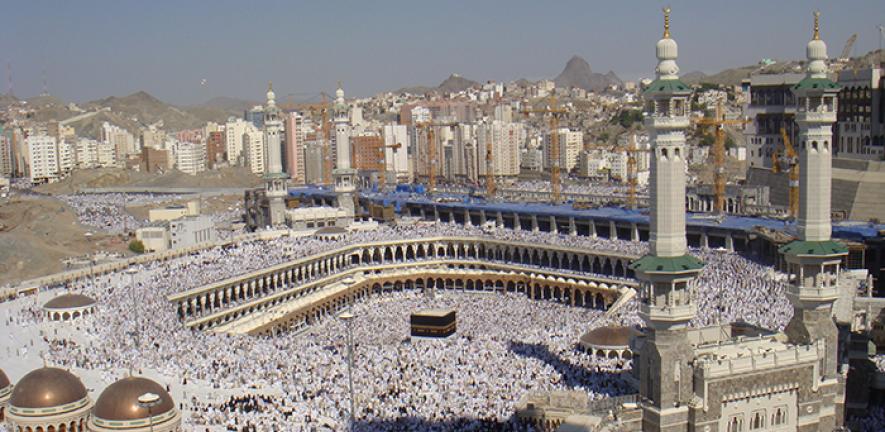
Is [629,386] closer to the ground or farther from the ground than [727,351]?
closer to the ground

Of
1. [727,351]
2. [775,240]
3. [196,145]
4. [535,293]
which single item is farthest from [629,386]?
[196,145]

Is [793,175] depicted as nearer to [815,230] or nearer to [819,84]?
[819,84]

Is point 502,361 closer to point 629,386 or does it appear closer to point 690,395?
point 629,386

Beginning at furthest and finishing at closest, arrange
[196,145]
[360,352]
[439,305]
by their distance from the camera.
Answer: [196,145] < [439,305] < [360,352]

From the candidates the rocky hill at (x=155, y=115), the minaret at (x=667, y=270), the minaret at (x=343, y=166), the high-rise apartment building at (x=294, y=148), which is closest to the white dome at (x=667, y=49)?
the minaret at (x=667, y=270)

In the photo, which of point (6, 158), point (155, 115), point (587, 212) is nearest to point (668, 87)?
point (587, 212)

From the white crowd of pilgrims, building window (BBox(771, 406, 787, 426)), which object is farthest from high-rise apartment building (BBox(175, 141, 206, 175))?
building window (BBox(771, 406, 787, 426))

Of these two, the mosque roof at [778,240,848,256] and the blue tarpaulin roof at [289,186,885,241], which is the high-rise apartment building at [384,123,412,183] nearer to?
the blue tarpaulin roof at [289,186,885,241]
